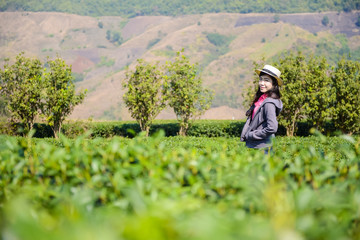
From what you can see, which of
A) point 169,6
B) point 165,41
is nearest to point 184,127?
point 165,41

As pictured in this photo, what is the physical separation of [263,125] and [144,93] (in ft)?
34.7

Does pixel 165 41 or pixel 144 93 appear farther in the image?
pixel 165 41

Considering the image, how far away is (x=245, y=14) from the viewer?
5753 inches

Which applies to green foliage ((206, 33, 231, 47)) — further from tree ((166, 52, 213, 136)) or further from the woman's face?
the woman's face

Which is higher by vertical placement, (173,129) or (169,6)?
(169,6)

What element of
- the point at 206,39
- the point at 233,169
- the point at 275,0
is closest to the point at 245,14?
the point at 275,0

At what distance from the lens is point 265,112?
484 centimetres

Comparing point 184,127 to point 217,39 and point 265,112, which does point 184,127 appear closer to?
point 265,112

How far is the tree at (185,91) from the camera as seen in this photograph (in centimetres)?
1564

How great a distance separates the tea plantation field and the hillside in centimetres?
7852

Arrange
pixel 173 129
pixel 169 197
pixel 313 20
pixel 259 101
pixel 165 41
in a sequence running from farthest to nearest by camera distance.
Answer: pixel 313 20 < pixel 165 41 < pixel 173 129 < pixel 259 101 < pixel 169 197

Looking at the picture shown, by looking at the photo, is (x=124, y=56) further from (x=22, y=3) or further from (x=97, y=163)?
(x=97, y=163)

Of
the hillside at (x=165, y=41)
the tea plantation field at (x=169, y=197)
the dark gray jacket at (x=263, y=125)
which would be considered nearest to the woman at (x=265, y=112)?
the dark gray jacket at (x=263, y=125)

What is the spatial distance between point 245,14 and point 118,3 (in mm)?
62854
